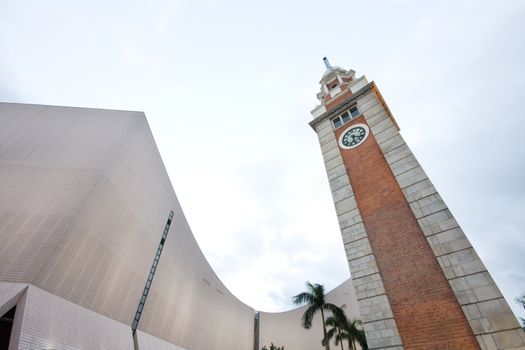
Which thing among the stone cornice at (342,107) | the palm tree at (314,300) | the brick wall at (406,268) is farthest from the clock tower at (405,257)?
the palm tree at (314,300)

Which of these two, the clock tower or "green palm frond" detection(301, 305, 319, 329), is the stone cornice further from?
"green palm frond" detection(301, 305, 319, 329)

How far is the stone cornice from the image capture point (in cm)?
1507

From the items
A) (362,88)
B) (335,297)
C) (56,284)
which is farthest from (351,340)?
(56,284)

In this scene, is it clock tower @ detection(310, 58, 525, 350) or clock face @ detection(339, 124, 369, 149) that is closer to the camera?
clock tower @ detection(310, 58, 525, 350)

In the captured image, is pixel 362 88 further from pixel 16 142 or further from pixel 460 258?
pixel 16 142

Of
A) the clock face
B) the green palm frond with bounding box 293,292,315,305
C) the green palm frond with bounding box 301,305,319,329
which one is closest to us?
the clock face

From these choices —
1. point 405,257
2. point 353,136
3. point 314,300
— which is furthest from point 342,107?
point 314,300

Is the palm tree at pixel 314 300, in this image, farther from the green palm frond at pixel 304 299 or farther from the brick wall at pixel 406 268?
the brick wall at pixel 406 268

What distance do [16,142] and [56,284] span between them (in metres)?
11.4

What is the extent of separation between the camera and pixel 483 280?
7.33m

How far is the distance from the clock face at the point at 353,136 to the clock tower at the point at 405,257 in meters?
0.07

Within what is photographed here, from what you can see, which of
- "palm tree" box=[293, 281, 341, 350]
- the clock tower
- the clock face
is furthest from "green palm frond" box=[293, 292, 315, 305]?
the clock face

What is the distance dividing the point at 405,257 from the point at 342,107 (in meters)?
9.92

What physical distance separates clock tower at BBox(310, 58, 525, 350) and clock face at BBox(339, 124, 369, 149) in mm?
65
